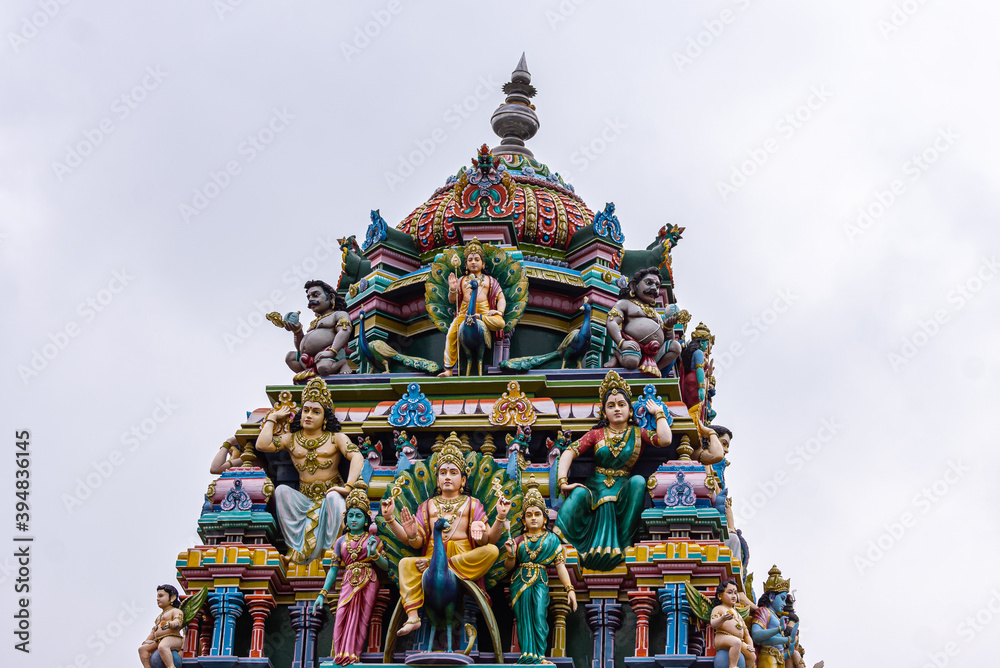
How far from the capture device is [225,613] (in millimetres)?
31312

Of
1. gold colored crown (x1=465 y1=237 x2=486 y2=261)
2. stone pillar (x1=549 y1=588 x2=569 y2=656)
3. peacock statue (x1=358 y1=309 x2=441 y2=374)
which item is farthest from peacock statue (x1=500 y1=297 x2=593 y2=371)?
stone pillar (x1=549 y1=588 x2=569 y2=656)

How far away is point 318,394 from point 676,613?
23.8ft

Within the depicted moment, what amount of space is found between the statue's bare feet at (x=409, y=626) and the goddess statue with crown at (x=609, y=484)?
313 cm

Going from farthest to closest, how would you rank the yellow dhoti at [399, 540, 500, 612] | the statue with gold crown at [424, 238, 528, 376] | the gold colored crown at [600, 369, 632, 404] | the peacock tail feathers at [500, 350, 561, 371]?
the peacock tail feathers at [500, 350, 561, 371]
the statue with gold crown at [424, 238, 528, 376]
the gold colored crown at [600, 369, 632, 404]
the yellow dhoti at [399, 540, 500, 612]

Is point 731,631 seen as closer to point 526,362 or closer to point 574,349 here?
point 526,362

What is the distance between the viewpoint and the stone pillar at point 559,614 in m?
30.6

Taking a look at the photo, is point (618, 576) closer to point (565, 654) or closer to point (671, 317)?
point (565, 654)

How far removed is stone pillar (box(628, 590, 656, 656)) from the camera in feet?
99.8

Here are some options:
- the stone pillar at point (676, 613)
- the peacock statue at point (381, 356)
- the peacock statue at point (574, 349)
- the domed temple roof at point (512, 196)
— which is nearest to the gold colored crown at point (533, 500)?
the stone pillar at point (676, 613)

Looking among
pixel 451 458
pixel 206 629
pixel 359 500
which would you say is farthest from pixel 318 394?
pixel 206 629

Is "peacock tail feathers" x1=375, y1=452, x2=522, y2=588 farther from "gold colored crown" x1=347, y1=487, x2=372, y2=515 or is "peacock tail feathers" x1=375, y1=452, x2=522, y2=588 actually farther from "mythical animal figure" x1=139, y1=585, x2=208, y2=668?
"mythical animal figure" x1=139, y1=585, x2=208, y2=668

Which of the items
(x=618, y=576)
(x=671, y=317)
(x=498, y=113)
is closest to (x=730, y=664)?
(x=618, y=576)

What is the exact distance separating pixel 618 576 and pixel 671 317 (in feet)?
20.6

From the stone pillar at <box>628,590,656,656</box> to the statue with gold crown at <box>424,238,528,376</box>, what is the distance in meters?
5.75
